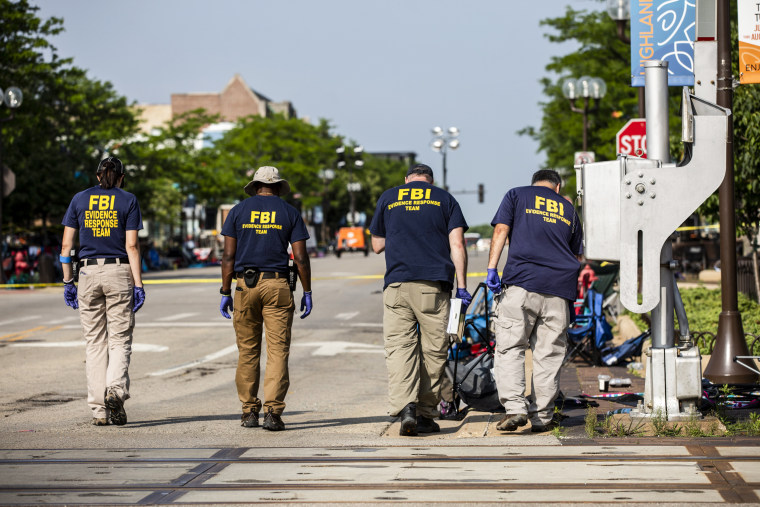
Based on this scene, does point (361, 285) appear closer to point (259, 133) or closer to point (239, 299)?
point (239, 299)

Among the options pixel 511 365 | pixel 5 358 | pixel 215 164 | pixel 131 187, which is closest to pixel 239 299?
pixel 511 365

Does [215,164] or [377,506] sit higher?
[215,164]

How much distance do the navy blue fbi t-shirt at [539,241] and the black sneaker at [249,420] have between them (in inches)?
86.6

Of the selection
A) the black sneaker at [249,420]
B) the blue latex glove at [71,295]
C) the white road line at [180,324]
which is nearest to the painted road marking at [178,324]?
the white road line at [180,324]

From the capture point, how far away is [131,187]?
46.1 meters

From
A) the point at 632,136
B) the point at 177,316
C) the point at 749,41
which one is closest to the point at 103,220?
the point at 749,41

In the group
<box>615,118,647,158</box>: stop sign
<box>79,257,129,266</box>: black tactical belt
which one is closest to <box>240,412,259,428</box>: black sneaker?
<box>79,257,129,266</box>: black tactical belt

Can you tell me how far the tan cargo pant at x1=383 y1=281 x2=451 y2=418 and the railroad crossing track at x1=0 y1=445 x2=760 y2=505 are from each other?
0.76 m

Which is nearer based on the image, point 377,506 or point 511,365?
point 377,506

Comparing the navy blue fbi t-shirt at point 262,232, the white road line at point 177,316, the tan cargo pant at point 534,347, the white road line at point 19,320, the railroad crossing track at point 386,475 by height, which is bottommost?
the white road line at point 177,316

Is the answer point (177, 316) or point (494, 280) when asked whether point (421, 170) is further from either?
point (177, 316)

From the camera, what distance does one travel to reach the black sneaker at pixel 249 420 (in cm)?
821

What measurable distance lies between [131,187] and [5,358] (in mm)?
32694

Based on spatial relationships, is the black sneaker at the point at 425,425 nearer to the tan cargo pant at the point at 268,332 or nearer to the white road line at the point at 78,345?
the tan cargo pant at the point at 268,332
